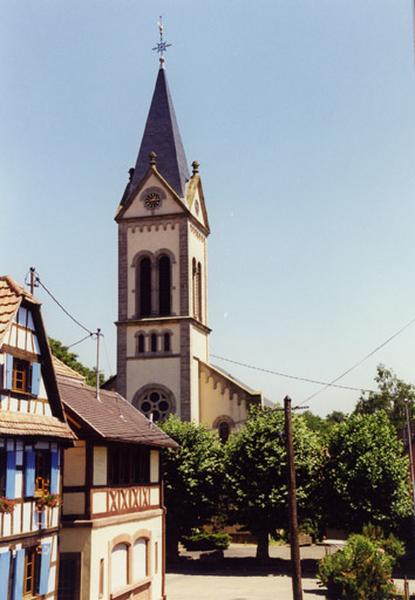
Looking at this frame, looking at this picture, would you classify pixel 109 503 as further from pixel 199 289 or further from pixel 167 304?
pixel 199 289

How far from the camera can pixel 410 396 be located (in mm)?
77062

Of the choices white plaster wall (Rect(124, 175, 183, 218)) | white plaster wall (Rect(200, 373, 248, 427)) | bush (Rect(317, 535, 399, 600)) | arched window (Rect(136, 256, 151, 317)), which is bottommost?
bush (Rect(317, 535, 399, 600))

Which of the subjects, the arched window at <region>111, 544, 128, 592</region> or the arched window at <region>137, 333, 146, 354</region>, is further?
the arched window at <region>137, 333, 146, 354</region>

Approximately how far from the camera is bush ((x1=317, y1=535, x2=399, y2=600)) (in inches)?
1009

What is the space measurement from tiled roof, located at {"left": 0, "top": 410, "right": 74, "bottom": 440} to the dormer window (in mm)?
711

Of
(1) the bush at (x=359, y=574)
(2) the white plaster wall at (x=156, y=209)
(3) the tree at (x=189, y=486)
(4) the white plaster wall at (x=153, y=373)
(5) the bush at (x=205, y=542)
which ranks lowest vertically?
(5) the bush at (x=205, y=542)

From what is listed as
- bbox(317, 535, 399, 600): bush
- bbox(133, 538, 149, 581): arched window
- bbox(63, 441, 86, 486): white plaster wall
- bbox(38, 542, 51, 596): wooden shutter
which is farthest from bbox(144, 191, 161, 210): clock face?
bbox(38, 542, 51, 596): wooden shutter

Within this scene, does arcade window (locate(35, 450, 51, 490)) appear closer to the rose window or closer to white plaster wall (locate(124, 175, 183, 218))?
the rose window

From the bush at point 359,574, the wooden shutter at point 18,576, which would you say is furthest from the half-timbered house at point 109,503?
the bush at point 359,574

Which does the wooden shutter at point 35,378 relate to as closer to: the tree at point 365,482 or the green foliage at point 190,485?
the green foliage at point 190,485

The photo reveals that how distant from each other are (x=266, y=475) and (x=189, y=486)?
14.4 ft

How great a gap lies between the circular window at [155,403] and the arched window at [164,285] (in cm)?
554

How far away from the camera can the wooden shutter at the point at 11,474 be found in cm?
1938

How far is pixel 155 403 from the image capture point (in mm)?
50812
